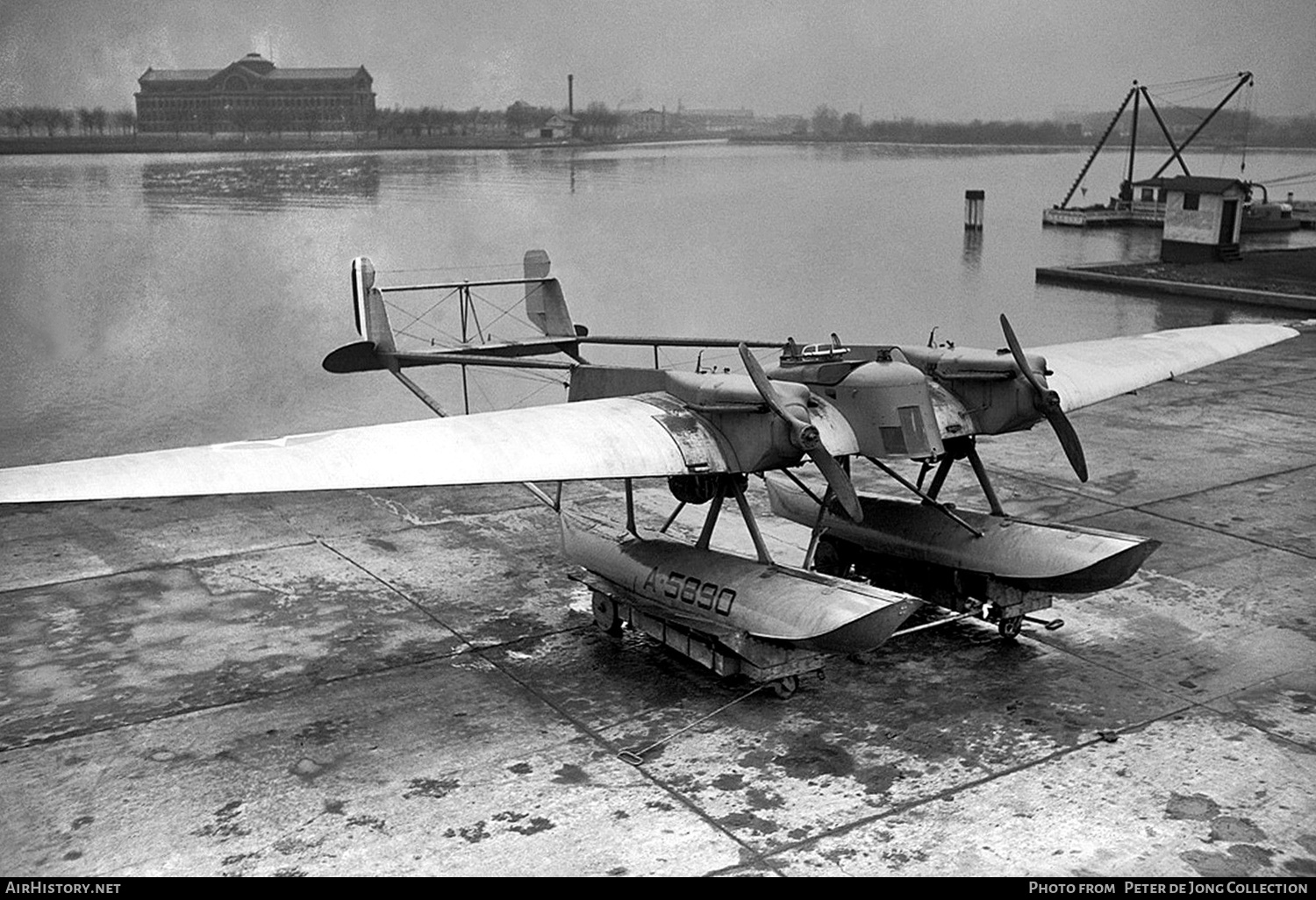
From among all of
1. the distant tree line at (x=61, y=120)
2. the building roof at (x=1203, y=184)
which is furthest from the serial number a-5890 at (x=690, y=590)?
the building roof at (x=1203, y=184)

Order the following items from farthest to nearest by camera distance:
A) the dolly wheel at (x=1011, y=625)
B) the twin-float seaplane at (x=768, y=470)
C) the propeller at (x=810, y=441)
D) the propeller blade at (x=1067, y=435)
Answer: the propeller blade at (x=1067, y=435), the dolly wheel at (x=1011, y=625), the propeller at (x=810, y=441), the twin-float seaplane at (x=768, y=470)

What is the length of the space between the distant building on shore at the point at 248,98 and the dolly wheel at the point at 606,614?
51.9 feet

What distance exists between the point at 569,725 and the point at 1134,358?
7.73m

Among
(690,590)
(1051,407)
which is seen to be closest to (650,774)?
(690,590)

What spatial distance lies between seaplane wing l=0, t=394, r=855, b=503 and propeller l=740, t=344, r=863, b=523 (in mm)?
259

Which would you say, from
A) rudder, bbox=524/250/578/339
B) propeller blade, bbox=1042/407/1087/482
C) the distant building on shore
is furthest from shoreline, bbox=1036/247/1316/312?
propeller blade, bbox=1042/407/1087/482

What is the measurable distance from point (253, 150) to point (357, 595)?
45.2 feet

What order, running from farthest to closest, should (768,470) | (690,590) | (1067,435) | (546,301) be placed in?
1. (546,301)
2. (1067,435)
3. (690,590)
4. (768,470)

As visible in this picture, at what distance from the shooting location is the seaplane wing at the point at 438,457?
720 cm

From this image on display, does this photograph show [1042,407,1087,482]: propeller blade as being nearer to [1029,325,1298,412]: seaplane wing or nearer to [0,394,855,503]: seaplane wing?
[1029,325,1298,412]: seaplane wing

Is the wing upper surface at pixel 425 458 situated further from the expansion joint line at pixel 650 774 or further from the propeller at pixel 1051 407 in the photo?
the propeller at pixel 1051 407

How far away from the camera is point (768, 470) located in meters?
9.18

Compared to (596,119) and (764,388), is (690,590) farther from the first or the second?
(596,119)
